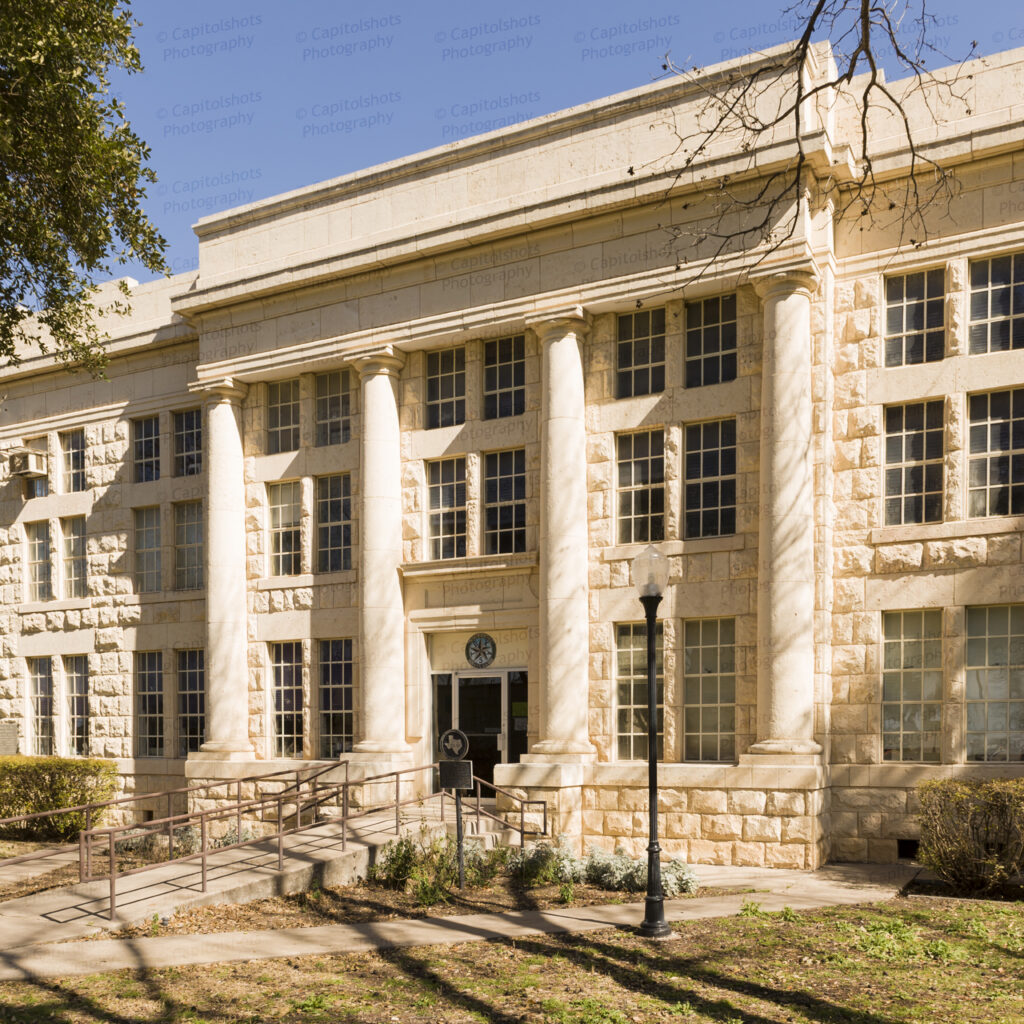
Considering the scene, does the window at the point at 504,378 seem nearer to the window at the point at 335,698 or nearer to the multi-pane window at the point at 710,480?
the multi-pane window at the point at 710,480

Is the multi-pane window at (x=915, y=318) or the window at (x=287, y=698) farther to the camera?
the window at (x=287, y=698)

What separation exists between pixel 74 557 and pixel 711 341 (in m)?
15.6

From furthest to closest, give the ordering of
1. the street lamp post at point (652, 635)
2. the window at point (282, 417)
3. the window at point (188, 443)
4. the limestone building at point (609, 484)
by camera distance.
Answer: the window at point (188, 443)
the window at point (282, 417)
the limestone building at point (609, 484)
the street lamp post at point (652, 635)

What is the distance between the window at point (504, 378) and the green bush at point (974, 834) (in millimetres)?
9268

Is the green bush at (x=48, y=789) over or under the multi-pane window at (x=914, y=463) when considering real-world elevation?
under

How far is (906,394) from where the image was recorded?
16.0m

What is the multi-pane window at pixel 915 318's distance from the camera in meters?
16.0

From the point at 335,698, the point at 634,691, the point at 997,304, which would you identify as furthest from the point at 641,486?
the point at 335,698

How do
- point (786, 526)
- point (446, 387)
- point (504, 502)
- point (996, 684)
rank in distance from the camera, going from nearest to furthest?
point (996, 684) < point (786, 526) < point (504, 502) < point (446, 387)

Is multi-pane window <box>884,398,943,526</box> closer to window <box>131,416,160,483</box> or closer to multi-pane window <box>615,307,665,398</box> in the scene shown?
multi-pane window <box>615,307,665,398</box>

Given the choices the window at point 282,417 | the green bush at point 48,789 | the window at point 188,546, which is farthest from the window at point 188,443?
the green bush at point 48,789

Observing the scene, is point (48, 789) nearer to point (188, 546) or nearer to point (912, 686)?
point (188, 546)

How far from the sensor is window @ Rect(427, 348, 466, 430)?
1936 cm

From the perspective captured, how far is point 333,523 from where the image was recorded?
20406mm
